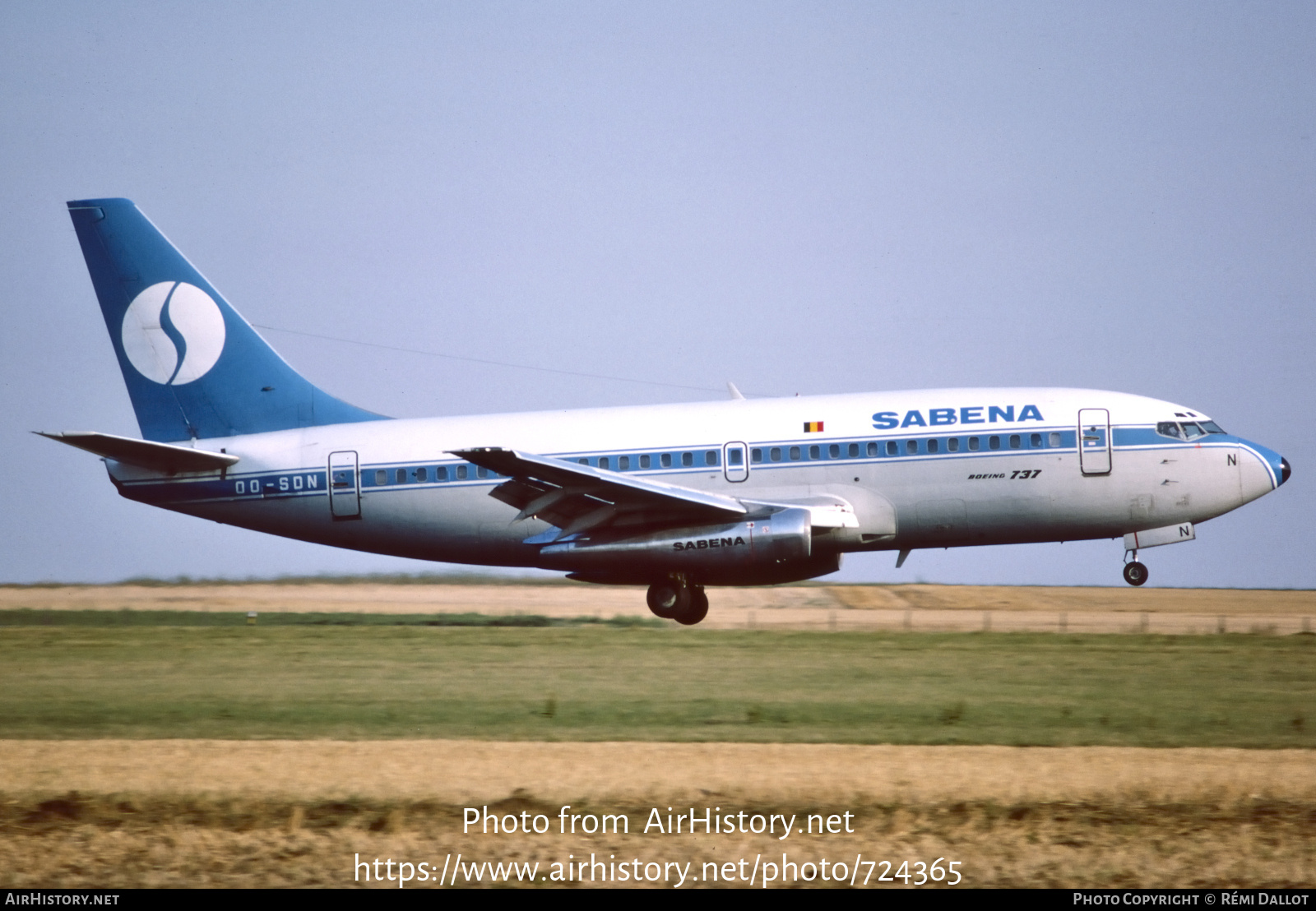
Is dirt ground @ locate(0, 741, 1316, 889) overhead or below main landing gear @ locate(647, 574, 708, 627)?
below

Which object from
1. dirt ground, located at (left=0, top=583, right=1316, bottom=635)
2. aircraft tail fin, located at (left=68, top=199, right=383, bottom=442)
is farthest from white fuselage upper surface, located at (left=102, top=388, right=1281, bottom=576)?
dirt ground, located at (left=0, top=583, right=1316, bottom=635)

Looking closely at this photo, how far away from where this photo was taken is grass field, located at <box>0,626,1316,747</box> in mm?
14836

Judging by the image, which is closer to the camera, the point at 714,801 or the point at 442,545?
the point at 714,801

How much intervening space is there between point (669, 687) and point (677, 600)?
26.6ft

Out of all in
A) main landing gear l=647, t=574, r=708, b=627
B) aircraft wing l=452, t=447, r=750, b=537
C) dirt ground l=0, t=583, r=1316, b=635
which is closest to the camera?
aircraft wing l=452, t=447, r=750, b=537

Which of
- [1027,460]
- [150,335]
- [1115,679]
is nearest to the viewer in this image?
[1115,679]

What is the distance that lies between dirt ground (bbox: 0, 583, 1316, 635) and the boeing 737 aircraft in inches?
67.5

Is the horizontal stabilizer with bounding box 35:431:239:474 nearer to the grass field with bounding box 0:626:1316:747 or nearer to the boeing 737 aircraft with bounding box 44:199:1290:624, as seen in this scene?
the boeing 737 aircraft with bounding box 44:199:1290:624
